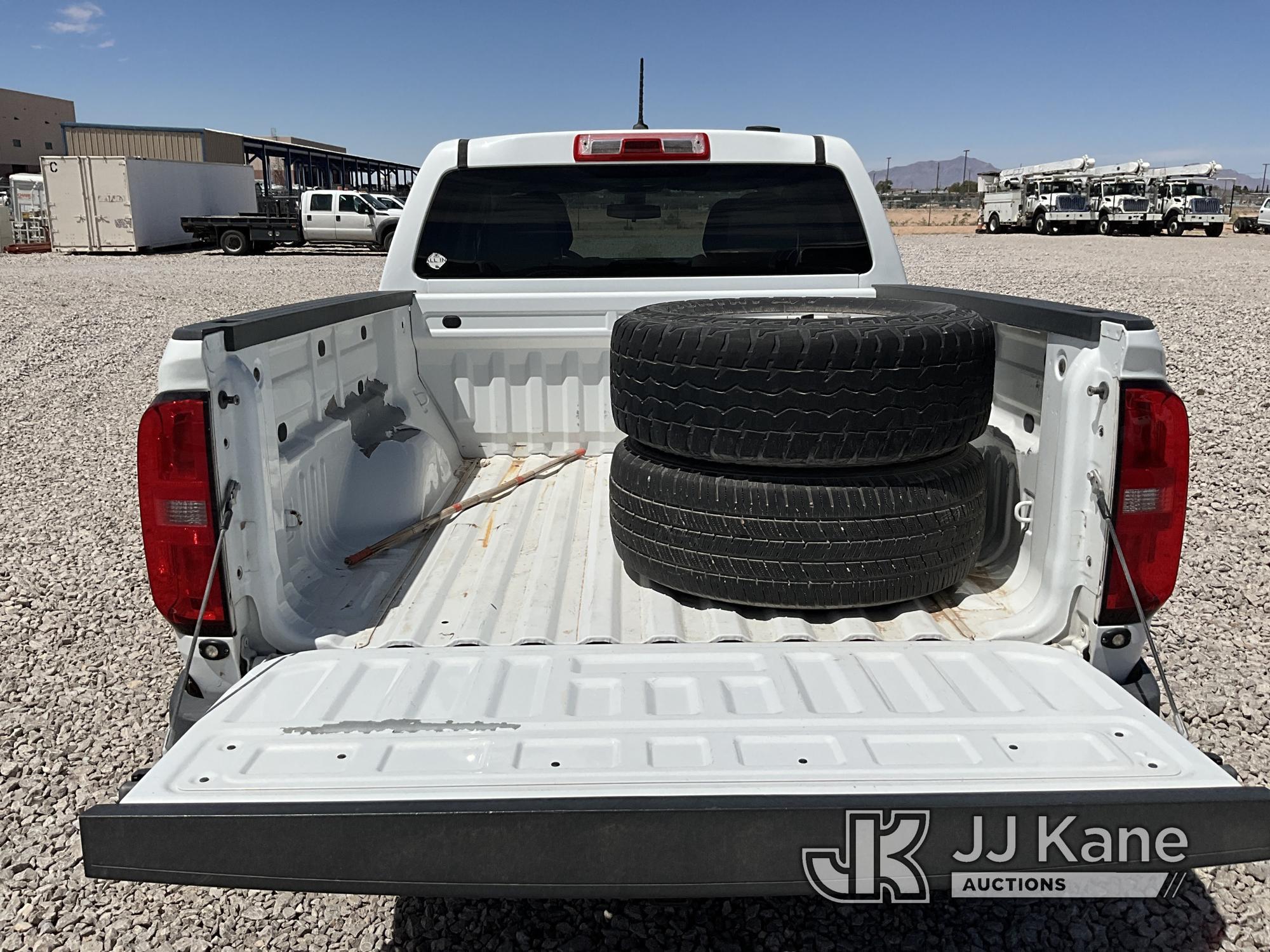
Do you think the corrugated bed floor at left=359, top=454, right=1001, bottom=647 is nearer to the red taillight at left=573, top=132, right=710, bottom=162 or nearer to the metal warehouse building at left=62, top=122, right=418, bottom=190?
the red taillight at left=573, top=132, right=710, bottom=162

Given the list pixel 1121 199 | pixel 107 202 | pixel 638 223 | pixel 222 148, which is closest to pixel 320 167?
pixel 222 148

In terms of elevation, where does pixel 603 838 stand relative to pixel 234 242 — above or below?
below

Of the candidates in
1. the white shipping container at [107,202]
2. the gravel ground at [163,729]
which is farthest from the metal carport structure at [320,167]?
the gravel ground at [163,729]

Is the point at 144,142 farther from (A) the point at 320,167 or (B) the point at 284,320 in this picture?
(B) the point at 284,320

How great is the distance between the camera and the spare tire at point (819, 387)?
7.66 ft

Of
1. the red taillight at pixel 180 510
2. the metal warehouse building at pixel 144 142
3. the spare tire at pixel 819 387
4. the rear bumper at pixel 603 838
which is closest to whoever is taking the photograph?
the rear bumper at pixel 603 838

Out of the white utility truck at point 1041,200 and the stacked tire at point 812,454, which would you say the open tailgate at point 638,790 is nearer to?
the stacked tire at point 812,454

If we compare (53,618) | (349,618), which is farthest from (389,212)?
(349,618)

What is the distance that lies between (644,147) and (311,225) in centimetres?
3061

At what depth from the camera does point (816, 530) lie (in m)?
2.43

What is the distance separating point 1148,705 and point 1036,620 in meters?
0.30

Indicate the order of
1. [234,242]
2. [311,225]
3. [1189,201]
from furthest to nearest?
1. [1189,201]
2. [311,225]
3. [234,242]

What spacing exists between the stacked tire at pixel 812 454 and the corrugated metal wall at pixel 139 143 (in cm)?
5100

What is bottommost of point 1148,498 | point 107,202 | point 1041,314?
point 1148,498
